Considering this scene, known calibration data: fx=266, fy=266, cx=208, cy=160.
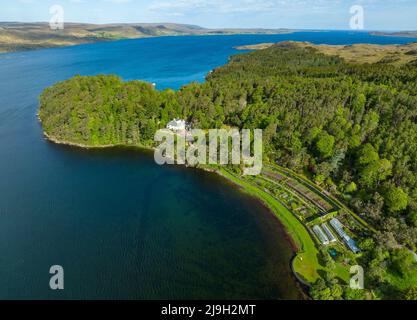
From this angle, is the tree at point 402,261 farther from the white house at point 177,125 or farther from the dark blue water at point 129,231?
the white house at point 177,125

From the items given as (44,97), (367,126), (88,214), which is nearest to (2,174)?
(88,214)

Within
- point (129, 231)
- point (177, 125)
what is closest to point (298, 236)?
point (129, 231)

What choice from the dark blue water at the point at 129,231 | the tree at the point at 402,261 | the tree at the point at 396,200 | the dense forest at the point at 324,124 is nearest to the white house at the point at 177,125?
the dense forest at the point at 324,124

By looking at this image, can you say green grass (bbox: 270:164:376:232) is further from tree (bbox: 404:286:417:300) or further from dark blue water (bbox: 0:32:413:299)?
tree (bbox: 404:286:417:300)

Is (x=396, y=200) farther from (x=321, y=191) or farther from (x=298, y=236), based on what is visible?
(x=298, y=236)

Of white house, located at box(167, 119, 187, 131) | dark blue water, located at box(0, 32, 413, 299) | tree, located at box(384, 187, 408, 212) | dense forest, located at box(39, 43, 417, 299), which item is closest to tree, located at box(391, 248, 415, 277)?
dense forest, located at box(39, 43, 417, 299)

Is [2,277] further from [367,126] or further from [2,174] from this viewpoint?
[367,126]
